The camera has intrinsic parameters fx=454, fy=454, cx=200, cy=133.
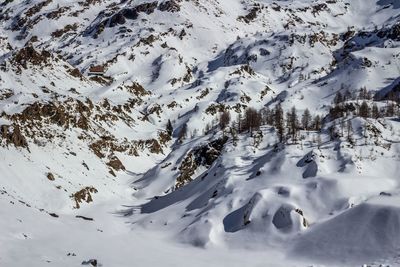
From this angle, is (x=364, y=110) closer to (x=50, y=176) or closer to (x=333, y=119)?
(x=333, y=119)

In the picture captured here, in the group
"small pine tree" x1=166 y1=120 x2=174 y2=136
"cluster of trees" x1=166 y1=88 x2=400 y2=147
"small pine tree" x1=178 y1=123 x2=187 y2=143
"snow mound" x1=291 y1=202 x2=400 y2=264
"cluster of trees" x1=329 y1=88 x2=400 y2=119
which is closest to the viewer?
"snow mound" x1=291 y1=202 x2=400 y2=264

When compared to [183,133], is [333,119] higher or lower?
higher

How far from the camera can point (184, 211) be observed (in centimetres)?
6431

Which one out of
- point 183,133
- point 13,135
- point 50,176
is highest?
point 13,135

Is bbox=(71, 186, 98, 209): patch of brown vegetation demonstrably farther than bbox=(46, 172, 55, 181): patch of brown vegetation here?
No

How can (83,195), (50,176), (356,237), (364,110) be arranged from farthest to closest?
(364,110) → (83,195) → (50,176) → (356,237)

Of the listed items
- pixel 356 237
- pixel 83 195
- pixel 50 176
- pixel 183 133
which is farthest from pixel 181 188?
pixel 183 133

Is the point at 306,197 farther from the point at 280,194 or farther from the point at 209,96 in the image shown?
the point at 209,96

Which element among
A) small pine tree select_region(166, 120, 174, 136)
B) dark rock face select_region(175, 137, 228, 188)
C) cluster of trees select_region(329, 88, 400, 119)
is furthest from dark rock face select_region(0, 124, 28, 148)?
small pine tree select_region(166, 120, 174, 136)

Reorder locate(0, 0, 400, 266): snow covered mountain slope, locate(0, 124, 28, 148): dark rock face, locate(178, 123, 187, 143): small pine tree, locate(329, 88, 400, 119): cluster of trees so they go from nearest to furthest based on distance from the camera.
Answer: locate(0, 0, 400, 266): snow covered mountain slope < locate(0, 124, 28, 148): dark rock face < locate(329, 88, 400, 119): cluster of trees < locate(178, 123, 187, 143): small pine tree

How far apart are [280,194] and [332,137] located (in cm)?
2511

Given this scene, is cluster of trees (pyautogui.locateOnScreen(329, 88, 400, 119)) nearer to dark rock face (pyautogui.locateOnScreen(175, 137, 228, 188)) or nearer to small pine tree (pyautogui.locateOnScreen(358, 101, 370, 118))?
small pine tree (pyautogui.locateOnScreen(358, 101, 370, 118))

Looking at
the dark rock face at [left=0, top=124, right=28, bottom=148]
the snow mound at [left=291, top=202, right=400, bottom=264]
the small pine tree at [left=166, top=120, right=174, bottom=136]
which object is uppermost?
the dark rock face at [left=0, top=124, right=28, bottom=148]

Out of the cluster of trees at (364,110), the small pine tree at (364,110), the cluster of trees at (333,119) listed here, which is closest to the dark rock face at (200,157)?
the cluster of trees at (333,119)
